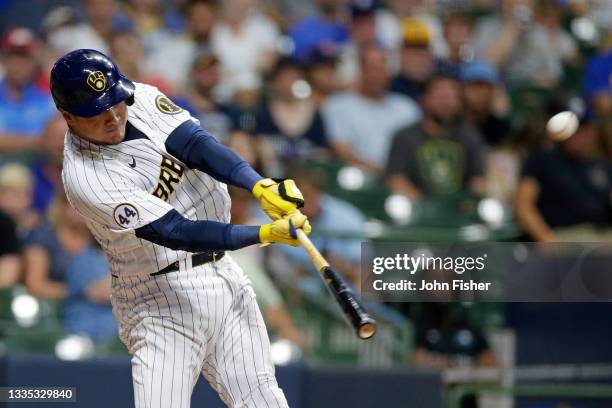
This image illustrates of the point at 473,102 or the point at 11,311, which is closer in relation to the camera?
the point at 11,311

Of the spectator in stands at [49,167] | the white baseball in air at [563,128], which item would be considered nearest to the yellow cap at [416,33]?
the white baseball in air at [563,128]

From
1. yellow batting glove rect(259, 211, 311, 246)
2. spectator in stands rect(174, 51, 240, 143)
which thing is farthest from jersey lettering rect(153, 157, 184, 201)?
spectator in stands rect(174, 51, 240, 143)

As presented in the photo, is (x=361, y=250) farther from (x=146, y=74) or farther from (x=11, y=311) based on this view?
(x=146, y=74)

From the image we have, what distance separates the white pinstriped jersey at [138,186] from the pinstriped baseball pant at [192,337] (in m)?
0.10

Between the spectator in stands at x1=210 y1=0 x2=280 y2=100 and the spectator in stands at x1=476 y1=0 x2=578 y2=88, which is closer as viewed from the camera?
the spectator in stands at x1=210 y1=0 x2=280 y2=100

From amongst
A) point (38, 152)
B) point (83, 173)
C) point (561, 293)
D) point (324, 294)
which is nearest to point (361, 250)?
point (324, 294)

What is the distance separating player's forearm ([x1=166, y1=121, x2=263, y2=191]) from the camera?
13.0ft

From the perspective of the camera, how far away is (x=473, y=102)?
29.9ft

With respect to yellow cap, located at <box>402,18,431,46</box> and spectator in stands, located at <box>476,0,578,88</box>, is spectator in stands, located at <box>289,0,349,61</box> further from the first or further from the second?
spectator in stands, located at <box>476,0,578,88</box>

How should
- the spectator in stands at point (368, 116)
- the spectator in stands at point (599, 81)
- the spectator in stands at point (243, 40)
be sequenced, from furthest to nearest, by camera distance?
the spectator in stands at point (599, 81) → the spectator in stands at point (243, 40) → the spectator in stands at point (368, 116)

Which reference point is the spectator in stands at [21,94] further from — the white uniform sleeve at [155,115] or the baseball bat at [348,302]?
the baseball bat at [348,302]

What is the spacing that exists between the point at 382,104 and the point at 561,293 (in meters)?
2.24

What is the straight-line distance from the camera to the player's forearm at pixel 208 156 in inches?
156

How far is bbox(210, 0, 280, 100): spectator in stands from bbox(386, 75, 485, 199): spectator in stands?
1342 millimetres
